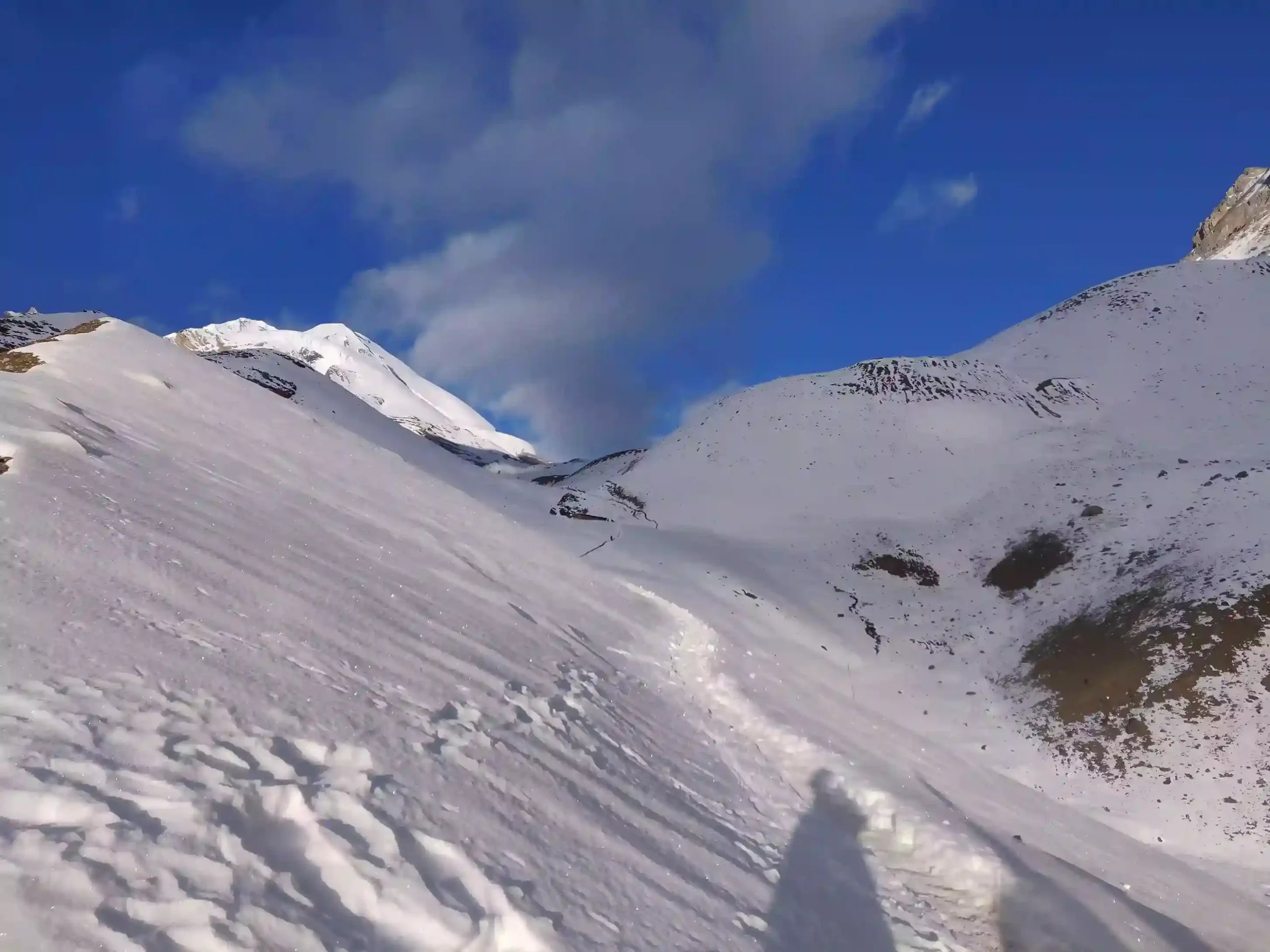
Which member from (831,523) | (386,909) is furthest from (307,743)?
(831,523)

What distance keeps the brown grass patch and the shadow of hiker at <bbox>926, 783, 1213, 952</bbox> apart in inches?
656

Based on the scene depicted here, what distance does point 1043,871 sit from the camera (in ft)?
30.9

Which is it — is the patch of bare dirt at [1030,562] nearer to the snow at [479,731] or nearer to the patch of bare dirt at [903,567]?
the snow at [479,731]

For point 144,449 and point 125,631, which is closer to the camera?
point 125,631

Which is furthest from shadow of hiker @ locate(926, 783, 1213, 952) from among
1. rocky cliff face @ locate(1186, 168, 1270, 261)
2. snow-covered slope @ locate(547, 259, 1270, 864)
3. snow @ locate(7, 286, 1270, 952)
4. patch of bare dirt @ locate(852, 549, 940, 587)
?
rocky cliff face @ locate(1186, 168, 1270, 261)

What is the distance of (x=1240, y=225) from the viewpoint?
78.1 meters

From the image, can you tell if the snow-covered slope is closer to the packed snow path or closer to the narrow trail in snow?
the narrow trail in snow

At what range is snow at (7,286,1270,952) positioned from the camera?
4102 millimetres

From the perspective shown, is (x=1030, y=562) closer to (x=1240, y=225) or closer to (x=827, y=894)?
(x=827, y=894)

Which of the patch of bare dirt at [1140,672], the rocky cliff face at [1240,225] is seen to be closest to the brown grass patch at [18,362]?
the patch of bare dirt at [1140,672]

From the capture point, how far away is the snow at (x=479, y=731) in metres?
4.10

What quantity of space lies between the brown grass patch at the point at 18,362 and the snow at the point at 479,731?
342 millimetres

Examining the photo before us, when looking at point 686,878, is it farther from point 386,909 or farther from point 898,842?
point 898,842

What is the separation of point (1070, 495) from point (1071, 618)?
10315mm
